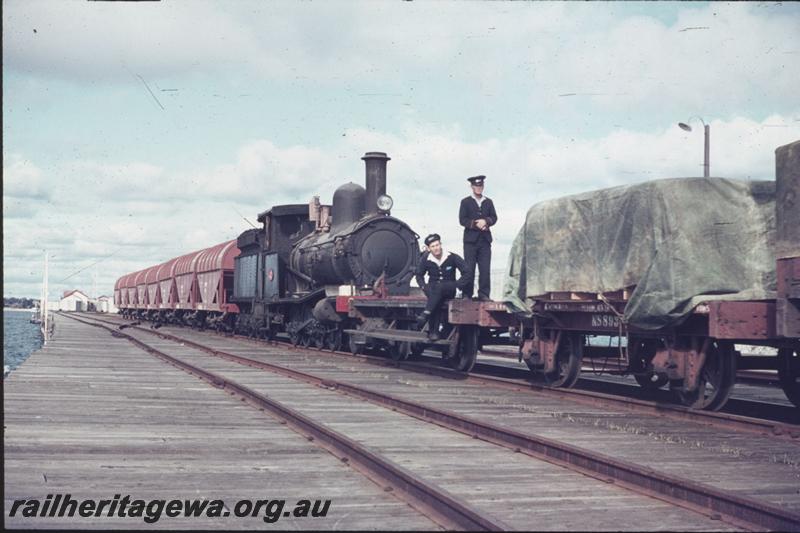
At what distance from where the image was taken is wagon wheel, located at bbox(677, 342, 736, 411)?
9453 mm

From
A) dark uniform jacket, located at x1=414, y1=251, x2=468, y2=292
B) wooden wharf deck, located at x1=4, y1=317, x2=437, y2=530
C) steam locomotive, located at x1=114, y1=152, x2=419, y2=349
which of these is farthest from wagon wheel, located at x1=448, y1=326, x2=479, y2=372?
steam locomotive, located at x1=114, y1=152, x2=419, y2=349

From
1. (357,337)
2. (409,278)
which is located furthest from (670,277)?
(409,278)

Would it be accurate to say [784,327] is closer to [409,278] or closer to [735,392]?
[735,392]

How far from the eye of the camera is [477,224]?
13352mm

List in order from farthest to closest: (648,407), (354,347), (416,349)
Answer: (354,347), (416,349), (648,407)

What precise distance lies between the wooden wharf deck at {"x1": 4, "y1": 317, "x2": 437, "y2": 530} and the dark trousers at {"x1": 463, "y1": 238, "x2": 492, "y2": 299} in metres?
4.19

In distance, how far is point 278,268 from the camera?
990 inches

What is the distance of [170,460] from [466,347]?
852 cm

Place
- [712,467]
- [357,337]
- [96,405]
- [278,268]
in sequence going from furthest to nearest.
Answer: [278,268]
[357,337]
[96,405]
[712,467]

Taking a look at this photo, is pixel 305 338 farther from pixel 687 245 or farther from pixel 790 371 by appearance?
pixel 790 371

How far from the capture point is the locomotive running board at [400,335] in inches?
589

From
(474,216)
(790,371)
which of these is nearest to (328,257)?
(474,216)

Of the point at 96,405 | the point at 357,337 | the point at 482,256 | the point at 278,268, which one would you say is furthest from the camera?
the point at 278,268

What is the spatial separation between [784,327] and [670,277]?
1617 mm
